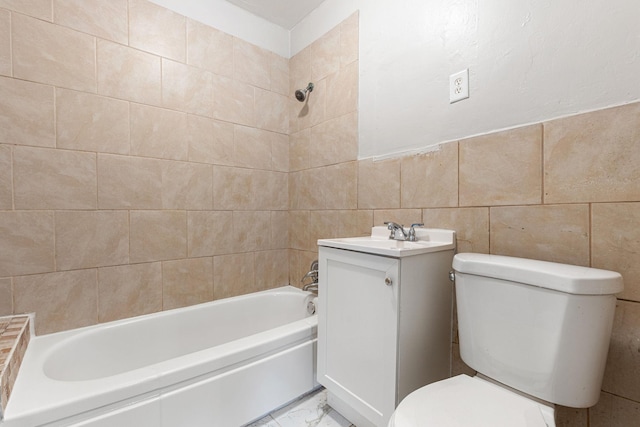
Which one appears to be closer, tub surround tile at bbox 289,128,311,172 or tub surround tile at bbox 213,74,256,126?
tub surround tile at bbox 213,74,256,126

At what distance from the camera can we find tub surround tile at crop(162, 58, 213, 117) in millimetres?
1685

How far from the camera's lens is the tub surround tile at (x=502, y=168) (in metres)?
1.06

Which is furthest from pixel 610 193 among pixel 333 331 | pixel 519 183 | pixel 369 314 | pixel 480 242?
pixel 333 331

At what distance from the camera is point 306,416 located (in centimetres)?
139

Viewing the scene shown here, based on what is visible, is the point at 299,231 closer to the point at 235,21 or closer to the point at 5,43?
the point at 235,21

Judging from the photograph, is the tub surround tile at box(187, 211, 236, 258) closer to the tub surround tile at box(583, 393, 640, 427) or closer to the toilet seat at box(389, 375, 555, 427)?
the toilet seat at box(389, 375, 555, 427)

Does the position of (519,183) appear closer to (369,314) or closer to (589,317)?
(589,317)

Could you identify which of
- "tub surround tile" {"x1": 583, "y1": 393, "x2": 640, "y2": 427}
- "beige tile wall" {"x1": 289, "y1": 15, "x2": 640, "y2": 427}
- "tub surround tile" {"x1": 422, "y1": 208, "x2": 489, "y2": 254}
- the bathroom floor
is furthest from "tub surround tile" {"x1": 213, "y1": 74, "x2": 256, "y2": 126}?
"tub surround tile" {"x1": 583, "y1": 393, "x2": 640, "y2": 427}

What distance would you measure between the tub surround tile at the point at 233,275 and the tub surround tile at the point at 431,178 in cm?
118

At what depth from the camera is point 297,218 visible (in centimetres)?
219

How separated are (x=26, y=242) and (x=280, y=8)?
2.00 metres

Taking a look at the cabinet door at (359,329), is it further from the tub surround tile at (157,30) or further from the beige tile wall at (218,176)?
the tub surround tile at (157,30)

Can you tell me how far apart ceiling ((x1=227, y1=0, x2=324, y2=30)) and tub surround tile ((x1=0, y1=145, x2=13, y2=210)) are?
1521 millimetres

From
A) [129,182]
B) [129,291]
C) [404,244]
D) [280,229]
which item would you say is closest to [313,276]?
[280,229]
